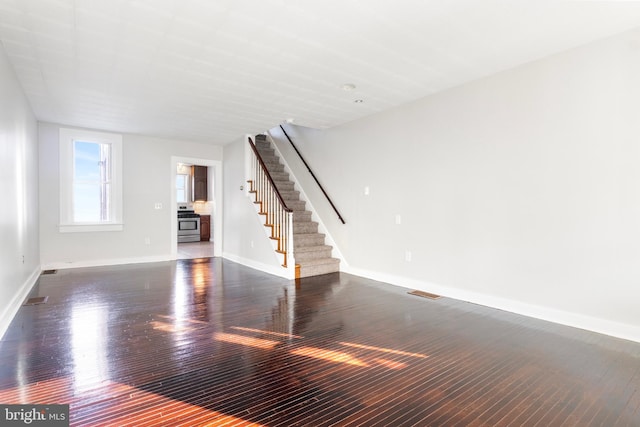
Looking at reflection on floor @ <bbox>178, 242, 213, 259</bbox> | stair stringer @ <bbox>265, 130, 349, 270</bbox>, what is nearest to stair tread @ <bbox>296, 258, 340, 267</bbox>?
stair stringer @ <bbox>265, 130, 349, 270</bbox>

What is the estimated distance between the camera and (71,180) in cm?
594

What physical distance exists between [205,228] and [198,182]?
1.52 metres

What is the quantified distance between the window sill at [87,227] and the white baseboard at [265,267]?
2.19 meters

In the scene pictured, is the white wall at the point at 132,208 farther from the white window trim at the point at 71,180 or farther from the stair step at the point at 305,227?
the stair step at the point at 305,227

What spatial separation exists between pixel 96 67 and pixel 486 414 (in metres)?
4.48

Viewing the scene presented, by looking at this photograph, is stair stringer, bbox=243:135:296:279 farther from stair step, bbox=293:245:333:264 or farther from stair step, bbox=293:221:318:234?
stair step, bbox=293:221:318:234

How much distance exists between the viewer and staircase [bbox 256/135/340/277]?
18.0 feet

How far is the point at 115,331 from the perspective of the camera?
2930 mm

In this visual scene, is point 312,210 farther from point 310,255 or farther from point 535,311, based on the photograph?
point 535,311

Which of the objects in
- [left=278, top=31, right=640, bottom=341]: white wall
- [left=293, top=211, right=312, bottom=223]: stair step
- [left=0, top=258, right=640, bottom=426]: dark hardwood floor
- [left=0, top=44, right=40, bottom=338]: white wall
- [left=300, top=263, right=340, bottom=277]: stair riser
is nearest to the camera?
[left=0, top=258, right=640, bottom=426]: dark hardwood floor

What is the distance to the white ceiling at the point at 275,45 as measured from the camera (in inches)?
97.3

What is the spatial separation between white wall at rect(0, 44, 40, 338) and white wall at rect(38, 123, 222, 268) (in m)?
0.80

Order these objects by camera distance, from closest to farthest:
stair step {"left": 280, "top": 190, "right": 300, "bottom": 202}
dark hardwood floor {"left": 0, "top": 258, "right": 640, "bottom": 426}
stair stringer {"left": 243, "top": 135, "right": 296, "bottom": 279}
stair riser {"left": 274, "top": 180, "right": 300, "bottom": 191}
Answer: dark hardwood floor {"left": 0, "top": 258, "right": 640, "bottom": 426}, stair stringer {"left": 243, "top": 135, "right": 296, "bottom": 279}, stair step {"left": 280, "top": 190, "right": 300, "bottom": 202}, stair riser {"left": 274, "top": 180, "right": 300, "bottom": 191}

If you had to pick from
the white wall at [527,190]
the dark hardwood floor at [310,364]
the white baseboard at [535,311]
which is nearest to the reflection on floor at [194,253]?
the dark hardwood floor at [310,364]
